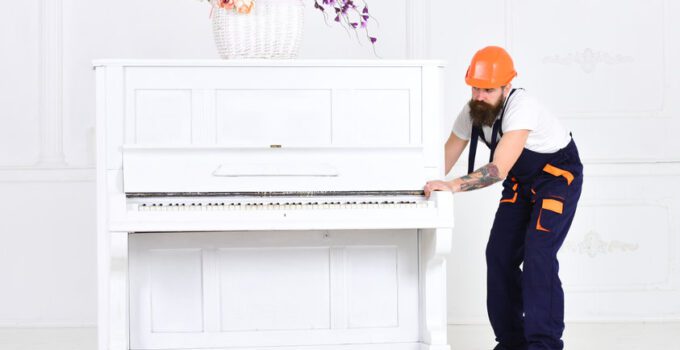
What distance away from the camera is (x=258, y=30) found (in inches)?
133

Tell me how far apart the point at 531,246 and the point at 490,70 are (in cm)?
67

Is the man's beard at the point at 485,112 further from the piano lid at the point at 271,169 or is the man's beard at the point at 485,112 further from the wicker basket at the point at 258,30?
the wicker basket at the point at 258,30

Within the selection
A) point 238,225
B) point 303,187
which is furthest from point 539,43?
point 238,225

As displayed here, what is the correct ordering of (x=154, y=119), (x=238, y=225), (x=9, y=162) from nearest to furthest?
(x=238, y=225) < (x=154, y=119) < (x=9, y=162)

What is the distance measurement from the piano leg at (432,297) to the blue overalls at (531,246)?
32cm

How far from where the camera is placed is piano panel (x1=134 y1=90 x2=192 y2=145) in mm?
3248

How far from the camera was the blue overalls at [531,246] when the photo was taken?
3.38 meters

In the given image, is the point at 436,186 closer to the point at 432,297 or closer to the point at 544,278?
the point at 432,297

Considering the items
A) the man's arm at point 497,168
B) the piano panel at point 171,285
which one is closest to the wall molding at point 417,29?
the man's arm at point 497,168

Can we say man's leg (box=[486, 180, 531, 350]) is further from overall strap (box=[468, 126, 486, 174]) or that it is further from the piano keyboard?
the piano keyboard

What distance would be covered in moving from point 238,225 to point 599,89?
7.95ft

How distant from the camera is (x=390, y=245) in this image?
344 cm

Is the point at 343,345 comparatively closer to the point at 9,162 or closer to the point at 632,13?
the point at 9,162

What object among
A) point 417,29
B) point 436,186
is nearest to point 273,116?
point 436,186
